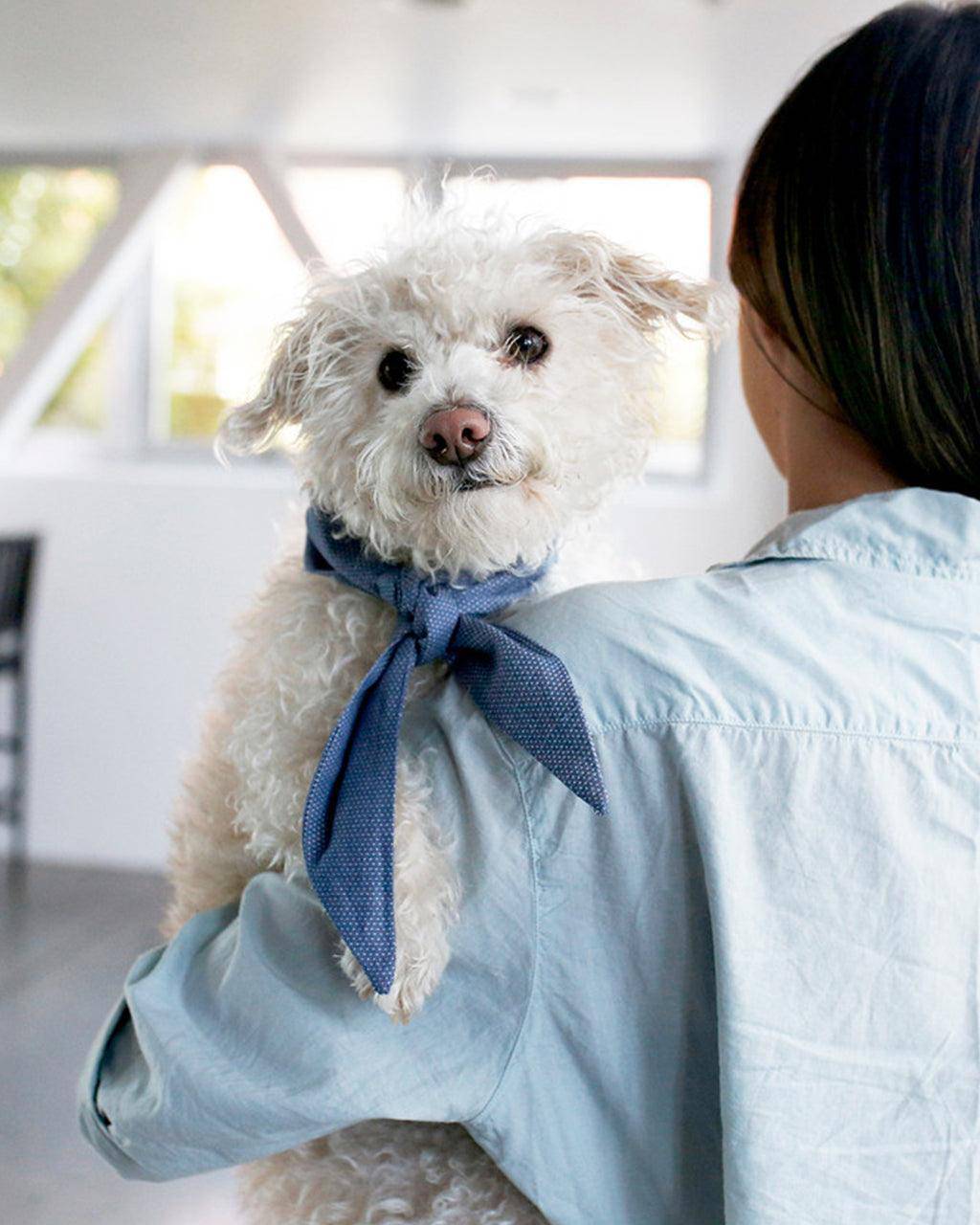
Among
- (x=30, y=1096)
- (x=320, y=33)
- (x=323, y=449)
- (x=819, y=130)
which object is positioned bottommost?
(x=30, y=1096)

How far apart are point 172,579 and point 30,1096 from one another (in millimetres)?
2028

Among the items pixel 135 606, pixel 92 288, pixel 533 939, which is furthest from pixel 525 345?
pixel 92 288

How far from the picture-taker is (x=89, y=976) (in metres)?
3.79

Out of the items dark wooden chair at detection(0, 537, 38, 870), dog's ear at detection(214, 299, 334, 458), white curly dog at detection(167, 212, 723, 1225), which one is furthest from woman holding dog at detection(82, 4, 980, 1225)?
dark wooden chair at detection(0, 537, 38, 870)

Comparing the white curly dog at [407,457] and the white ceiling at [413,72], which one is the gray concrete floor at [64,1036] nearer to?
the white curly dog at [407,457]

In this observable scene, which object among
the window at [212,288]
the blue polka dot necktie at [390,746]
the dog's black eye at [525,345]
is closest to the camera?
the blue polka dot necktie at [390,746]

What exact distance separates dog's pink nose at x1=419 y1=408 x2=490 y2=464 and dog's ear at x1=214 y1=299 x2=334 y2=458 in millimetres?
146

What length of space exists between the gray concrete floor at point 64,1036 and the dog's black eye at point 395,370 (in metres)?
1.76

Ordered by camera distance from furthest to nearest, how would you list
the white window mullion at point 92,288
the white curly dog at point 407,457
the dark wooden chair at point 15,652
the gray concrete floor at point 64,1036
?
the white window mullion at point 92,288, the dark wooden chair at point 15,652, the gray concrete floor at point 64,1036, the white curly dog at point 407,457

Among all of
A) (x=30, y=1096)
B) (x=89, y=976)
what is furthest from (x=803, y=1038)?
(x=89, y=976)

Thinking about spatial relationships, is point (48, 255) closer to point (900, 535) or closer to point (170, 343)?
point (170, 343)

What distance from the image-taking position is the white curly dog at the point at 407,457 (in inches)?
35.2

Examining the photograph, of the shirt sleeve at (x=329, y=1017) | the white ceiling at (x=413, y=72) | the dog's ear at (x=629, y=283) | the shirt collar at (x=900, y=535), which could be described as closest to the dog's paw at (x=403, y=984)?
the shirt sleeve at (x=329, y=1017)

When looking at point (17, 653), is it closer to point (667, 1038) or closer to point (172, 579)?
point (172, 579)
